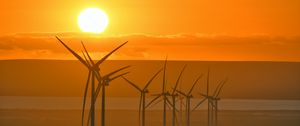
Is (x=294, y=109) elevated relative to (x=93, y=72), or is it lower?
elevated

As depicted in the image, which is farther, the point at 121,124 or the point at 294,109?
the point at 294,109

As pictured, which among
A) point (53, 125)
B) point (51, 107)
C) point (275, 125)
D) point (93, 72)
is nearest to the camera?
point (93, 72)

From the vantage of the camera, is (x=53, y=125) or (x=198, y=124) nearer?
(x=53, y=125)

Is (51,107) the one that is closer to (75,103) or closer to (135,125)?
(75,103)

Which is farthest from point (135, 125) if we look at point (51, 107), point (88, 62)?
point (51, 107)

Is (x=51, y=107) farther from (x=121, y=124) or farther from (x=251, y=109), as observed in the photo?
(x=121, y=124)

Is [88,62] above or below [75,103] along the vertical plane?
below

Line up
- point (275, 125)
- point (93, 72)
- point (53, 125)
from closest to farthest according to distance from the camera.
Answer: point (93, 72) < point (53, 125) < point (275, 125)

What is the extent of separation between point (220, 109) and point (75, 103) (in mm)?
34395

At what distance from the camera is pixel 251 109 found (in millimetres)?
184250

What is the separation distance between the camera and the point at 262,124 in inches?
4609

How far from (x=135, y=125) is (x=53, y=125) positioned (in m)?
10.6

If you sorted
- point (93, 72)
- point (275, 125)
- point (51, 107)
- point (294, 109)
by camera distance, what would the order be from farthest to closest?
1. point (51, 107)
2. point (294, 109)
3. point (275, 125)
4. point (93, 72)

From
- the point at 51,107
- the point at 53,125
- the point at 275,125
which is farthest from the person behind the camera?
the point at 51,107
